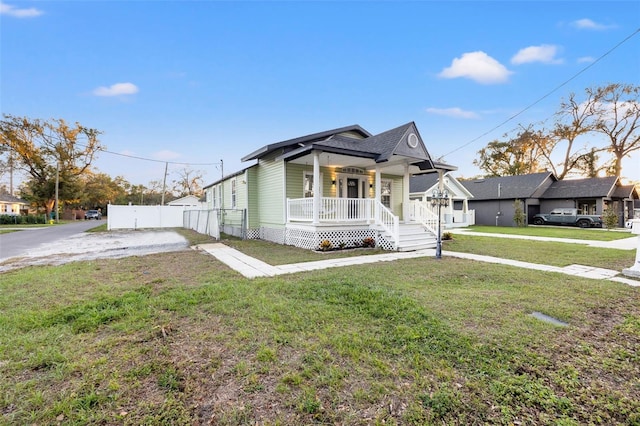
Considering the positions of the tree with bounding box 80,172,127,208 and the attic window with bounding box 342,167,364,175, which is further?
Result: the tree with bounding box 80,172,127,208

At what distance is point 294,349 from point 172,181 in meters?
57.8

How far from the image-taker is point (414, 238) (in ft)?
34.6

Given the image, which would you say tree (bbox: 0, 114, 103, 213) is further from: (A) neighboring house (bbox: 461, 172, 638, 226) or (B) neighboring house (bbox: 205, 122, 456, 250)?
(A) neighboring house (bbox: 461, 172, 638, 226)

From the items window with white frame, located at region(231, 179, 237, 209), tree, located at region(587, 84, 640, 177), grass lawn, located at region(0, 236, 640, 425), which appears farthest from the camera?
tree, located at region(587, 84, 640, 177)

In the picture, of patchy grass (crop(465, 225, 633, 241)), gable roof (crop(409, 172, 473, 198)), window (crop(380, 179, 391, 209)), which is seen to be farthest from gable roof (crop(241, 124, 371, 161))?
patchy grass (crop(465, 225, 633, 241))

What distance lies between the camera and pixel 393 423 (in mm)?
1983

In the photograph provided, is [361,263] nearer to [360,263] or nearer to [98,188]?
[360,263]

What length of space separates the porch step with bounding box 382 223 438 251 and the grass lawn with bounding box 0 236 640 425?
4.71m

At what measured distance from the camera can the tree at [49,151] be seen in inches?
1192

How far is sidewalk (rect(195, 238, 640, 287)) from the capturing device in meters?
6.26

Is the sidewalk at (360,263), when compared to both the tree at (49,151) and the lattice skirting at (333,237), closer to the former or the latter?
the lattice skirting at (333,237)

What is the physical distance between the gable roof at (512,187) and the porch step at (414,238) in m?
17.6

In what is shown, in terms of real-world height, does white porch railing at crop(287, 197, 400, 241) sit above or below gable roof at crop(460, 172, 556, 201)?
below

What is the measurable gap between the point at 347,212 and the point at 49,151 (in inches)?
1556
